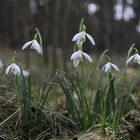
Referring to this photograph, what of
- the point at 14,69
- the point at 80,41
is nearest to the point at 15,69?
the point at 14,69

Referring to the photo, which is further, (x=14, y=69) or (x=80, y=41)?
(x=14, y=69)

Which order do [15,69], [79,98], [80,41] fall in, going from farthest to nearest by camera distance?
[79,98]
[15,69]
[80,41]

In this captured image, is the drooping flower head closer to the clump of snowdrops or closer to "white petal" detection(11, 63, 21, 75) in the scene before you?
the clump of snowdrops

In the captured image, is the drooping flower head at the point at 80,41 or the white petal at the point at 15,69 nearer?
the drooping flower head at the point at 80,41

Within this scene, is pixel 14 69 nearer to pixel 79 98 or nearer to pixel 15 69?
pixel 15 69

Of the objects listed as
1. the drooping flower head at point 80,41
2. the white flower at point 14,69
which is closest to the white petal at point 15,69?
the white flower at point 14,69

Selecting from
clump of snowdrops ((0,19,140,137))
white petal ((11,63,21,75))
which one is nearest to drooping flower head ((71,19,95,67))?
clump of snowdrops ((0,19,140,137))

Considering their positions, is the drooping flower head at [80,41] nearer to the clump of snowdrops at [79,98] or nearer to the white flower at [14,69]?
the clump of snowdrops at [79,98]

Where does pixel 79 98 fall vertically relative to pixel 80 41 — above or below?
below

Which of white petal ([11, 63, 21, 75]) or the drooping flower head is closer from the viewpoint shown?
the drooping flower head

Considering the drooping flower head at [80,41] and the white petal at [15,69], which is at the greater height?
the drooping flower head at [80,41]

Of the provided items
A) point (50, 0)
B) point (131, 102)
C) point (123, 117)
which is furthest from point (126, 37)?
point (123, 117)

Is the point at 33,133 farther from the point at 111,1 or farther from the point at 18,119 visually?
the point at 111,1
